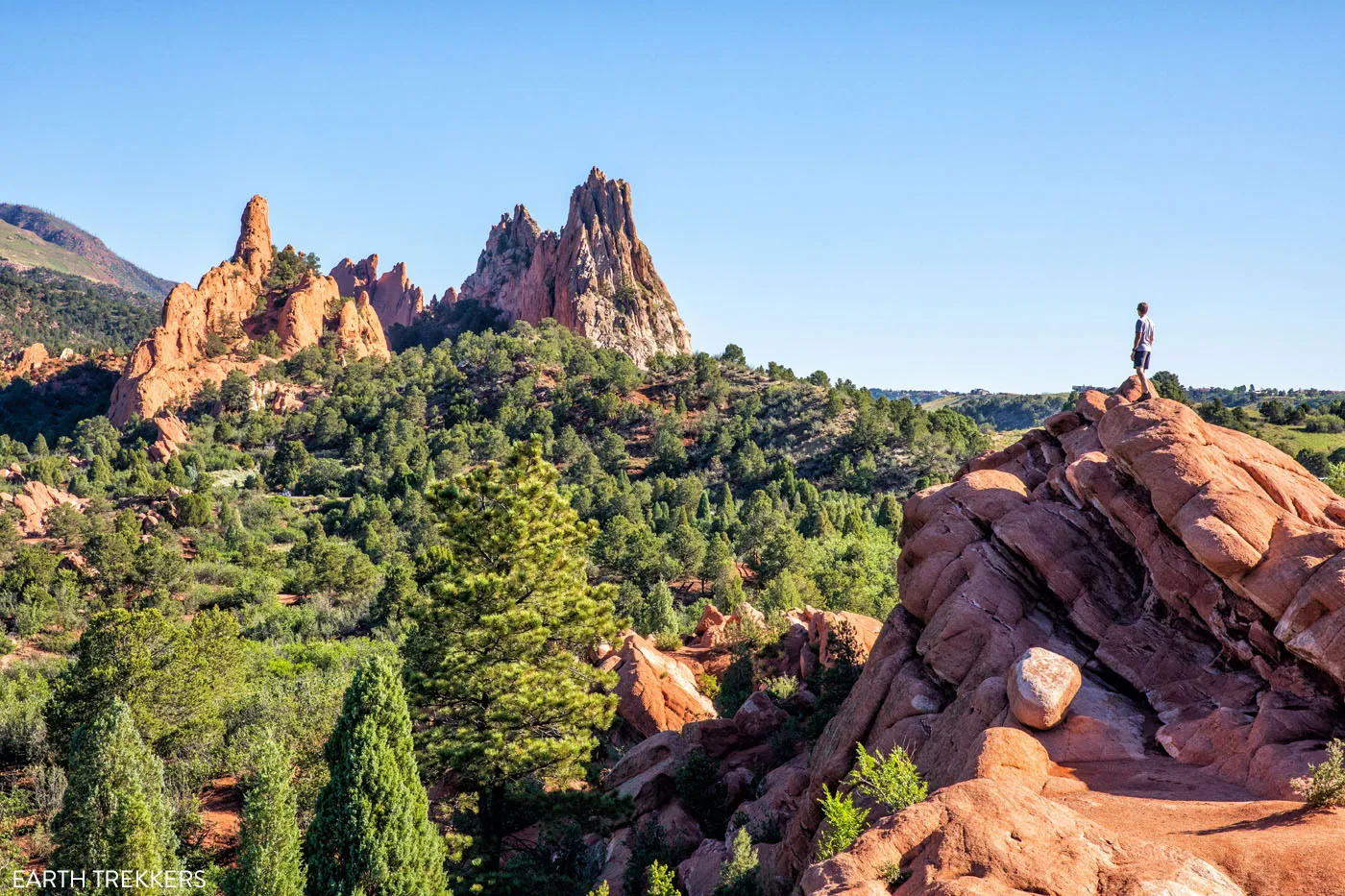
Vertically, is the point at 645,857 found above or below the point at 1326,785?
below

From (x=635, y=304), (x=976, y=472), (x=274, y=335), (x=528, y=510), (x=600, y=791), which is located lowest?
(x=600, y=791)

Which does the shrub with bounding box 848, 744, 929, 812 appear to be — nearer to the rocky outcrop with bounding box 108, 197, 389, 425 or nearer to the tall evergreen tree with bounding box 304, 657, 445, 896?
the tall evergreen tree with bounding box 304, 657, 445, 896

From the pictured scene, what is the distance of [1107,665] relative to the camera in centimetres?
1246

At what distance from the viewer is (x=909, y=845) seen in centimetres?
811

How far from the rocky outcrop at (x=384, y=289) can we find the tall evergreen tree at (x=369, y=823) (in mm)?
167366

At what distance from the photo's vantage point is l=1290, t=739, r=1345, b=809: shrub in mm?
8188

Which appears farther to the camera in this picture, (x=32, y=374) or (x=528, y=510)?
(x=32, y=374)

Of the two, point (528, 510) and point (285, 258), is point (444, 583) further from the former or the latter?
point (285, 258)

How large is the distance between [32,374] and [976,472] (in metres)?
123

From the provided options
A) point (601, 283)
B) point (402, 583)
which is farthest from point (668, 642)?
point (601, 283)

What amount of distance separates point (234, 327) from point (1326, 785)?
376 ft

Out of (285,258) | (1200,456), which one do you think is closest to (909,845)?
(1200,456)

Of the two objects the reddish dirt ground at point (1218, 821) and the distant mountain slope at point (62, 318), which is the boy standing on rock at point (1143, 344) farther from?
the distant mountain slope at point (62, 318)

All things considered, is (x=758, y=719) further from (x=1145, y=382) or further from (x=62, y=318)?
(x=62, y=318)
